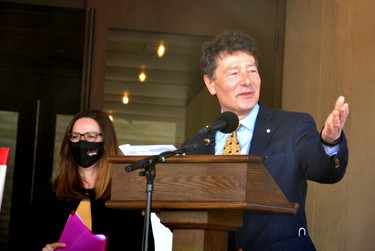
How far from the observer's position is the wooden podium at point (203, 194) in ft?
9.86

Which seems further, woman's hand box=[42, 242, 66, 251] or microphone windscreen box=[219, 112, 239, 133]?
woman's hand box=[42, 242, 66, 251]

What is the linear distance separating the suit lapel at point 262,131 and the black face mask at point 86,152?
104 cm

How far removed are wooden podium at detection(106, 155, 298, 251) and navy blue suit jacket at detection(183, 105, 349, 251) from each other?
348mm

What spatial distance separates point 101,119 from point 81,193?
38 centimetres

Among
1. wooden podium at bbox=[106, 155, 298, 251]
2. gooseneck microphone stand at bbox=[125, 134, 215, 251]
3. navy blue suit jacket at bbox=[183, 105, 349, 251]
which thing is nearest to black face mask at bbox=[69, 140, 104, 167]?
navy blue suit jacket at bbox=[183, 105, 349, 251]

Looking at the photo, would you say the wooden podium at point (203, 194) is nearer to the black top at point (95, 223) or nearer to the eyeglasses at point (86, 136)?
the black top at point (95, 223)

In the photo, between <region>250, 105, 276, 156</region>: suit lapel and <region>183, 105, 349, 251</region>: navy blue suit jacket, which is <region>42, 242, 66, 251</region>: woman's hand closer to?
<region>183, 105, 349, 251</region>: navy blue suit jacket

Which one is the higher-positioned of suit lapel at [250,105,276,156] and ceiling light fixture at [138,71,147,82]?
ceiling light fixture at [138,71,147,82]

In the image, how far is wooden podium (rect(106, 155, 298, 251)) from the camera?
300 centimetres

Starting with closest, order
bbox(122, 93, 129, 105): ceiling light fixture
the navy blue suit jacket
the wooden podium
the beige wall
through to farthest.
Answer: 1. the wooden podium
2. the navy blue suit jacket
3. the beige wall
4. bbox(122, 93, 129, 105): ceiling light fixture

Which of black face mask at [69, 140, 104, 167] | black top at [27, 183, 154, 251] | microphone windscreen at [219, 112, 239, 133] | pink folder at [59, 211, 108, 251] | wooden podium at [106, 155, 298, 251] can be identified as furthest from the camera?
black face mask at [69, 140, 104, 167]

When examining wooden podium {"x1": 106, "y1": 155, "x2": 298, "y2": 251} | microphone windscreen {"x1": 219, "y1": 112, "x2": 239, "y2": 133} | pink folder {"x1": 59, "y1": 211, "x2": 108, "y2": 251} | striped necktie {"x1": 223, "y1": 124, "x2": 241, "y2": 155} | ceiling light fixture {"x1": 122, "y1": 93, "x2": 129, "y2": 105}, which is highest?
ceiling light fixture {"x1": 122, "y1": 93, "x2": 129, "y2": 105}

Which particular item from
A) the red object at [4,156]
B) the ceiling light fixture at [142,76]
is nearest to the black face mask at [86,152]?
the red object at [4,156]

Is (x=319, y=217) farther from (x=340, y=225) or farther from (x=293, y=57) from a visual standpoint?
(x=293, y=57)
